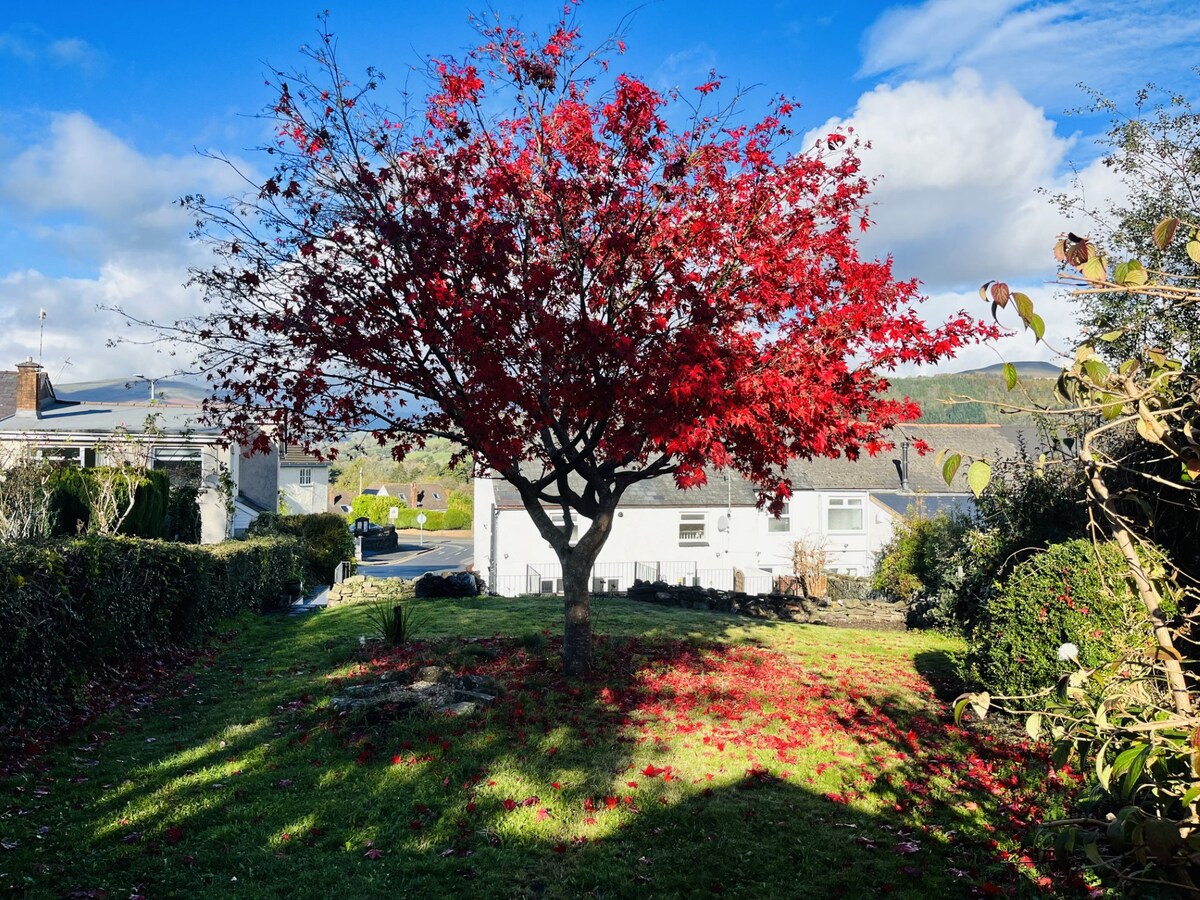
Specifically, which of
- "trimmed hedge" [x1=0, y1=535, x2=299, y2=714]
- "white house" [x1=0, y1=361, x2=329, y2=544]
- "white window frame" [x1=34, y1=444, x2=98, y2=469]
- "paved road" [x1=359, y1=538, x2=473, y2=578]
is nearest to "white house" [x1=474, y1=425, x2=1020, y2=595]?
"white house" [x1=0, y1=361, x2=329, y2=544]

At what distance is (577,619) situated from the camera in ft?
35.0

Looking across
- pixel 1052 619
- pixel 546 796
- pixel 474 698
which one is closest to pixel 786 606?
pixel 1052 619

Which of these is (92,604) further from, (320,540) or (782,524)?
(782,524)

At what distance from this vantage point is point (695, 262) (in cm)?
959

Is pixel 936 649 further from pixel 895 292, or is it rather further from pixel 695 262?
pixel 695 262

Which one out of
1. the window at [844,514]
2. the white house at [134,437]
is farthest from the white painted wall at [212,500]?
the window at [844,514]

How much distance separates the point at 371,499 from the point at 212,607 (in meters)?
59.9

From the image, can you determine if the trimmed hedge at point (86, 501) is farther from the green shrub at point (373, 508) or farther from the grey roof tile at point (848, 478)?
the green shrub at point (373, 508)

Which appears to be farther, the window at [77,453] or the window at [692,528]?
the window at [692,528]

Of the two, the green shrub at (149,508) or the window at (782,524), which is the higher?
the green shrub at (149,508)

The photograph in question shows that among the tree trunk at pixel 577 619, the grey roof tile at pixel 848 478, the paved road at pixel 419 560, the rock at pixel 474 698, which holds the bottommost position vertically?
the paved road at pixel 419 560

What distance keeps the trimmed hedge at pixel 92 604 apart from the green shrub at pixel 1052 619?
991 centimetres

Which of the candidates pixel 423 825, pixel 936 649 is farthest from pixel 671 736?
pixel 936 649

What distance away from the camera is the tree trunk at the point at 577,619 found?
1065 cm
